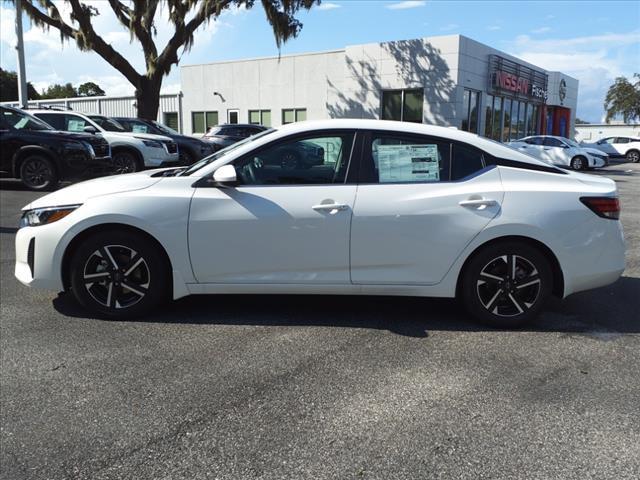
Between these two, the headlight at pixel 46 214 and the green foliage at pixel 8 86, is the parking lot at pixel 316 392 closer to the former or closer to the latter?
the headlight at pixel 46 214

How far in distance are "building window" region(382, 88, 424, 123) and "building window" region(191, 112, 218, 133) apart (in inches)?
437

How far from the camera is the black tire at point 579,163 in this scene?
2341 centimetres

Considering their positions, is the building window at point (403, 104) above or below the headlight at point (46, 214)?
above

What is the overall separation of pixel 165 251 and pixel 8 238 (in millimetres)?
4467

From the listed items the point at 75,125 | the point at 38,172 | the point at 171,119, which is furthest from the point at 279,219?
the point at 171,119

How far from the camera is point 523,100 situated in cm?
3145

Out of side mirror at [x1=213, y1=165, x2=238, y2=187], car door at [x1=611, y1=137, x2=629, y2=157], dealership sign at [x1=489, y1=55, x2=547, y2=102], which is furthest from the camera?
car door at [x1=611, y1=137, x2=629, y2=157]

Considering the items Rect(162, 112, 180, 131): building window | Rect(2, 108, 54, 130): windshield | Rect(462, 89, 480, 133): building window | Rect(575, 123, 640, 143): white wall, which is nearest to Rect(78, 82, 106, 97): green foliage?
Rect(162, 112, 180, 131): building window

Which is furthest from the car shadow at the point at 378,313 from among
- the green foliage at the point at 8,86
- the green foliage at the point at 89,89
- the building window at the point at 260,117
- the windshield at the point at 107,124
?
the green foliage at the point at 89,89

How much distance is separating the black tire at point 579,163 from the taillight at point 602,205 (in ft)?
70.0

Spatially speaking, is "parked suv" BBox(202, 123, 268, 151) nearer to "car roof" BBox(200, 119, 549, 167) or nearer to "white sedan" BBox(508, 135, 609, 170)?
"white sedan" BBox(508, 135, 609, 170)

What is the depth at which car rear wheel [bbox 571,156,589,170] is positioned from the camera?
23.4 meters

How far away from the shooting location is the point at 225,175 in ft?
13.3

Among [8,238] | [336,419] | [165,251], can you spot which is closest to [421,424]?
[336,419]
